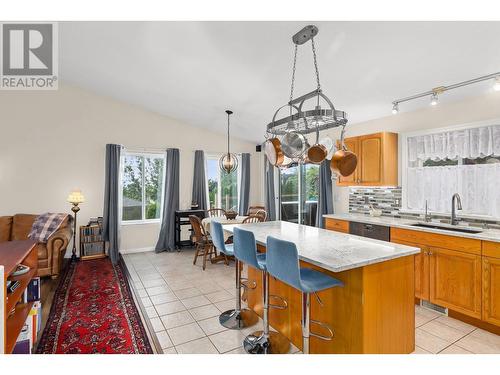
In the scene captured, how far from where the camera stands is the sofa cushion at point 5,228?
15.1ft

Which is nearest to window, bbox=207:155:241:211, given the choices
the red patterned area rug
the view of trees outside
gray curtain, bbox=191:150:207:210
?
the view of trees outside

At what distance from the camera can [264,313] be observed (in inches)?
92.4

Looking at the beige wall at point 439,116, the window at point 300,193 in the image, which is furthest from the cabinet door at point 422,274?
the window at point 300,193

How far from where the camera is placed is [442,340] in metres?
2.49

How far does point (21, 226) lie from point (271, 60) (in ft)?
15.8

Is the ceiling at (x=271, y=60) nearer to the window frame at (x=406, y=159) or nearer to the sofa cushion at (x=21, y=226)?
the window frame at (x=406, y=159)

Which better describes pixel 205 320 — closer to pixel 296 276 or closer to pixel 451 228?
pixel 296 276

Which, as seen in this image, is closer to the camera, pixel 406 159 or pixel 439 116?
pixel 439 116

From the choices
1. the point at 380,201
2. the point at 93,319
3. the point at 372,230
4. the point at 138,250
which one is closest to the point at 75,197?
the point at 138,250

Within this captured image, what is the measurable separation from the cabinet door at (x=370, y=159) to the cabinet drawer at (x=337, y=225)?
67 cm

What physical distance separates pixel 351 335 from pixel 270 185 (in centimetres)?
470

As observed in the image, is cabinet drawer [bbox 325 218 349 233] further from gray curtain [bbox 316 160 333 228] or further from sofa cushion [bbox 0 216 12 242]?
sofa cushion [bbox 0 216 12 242]

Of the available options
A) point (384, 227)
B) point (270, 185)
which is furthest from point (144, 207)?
point (384, 227)

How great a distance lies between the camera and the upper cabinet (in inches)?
153
